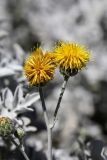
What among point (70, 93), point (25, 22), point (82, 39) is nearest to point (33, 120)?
point (70, 93)

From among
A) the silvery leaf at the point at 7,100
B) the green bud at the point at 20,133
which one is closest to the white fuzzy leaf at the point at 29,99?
the silvery leaf at the point at 7,100

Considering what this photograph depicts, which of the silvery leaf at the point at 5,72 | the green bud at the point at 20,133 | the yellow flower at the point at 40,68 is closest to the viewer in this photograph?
the yellow flower at the point at 40,68

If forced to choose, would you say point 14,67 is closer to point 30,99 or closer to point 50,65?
point 30,99

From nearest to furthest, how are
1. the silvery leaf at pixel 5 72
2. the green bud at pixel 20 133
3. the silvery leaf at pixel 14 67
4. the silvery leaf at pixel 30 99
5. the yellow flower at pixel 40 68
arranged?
the yellow flower at pixel 40 68, the green bud at pixel 20 133, the silvery leaf at pixel 30 99, the silvery leaf at pixel 5 72, the silvery leaf at pixel 14 67

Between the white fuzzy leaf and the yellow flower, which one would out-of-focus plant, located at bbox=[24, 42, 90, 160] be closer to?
the yellow flower

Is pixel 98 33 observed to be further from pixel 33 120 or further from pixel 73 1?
pixel 33 120

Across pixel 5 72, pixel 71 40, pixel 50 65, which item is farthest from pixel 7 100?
pixel 71 40

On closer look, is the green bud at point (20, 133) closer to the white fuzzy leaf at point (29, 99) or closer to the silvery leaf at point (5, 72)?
the white fuzzy leaf at point (29, 99)

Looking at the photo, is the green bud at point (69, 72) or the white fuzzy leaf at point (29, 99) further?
the white fuzzy leaf at point (29, 99)
